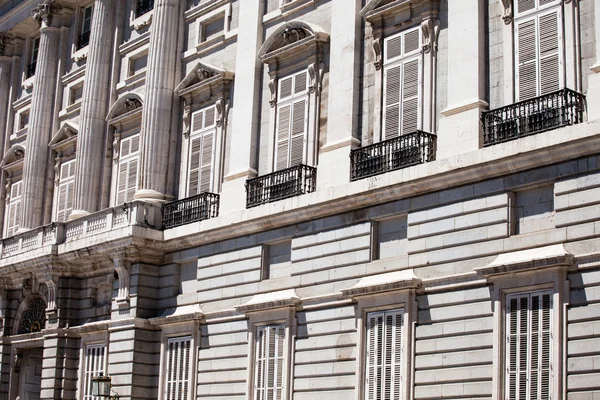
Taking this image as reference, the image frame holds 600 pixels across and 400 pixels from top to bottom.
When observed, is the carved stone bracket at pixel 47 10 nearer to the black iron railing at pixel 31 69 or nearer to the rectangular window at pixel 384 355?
the black iron railing at pixel 31 69

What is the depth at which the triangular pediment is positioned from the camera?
30.9m

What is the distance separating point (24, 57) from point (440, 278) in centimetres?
2438

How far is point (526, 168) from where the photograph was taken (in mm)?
21438

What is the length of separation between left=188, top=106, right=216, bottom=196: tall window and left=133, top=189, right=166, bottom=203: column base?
0.86 meters

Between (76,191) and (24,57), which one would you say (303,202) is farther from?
(24,57)

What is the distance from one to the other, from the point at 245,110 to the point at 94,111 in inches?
303

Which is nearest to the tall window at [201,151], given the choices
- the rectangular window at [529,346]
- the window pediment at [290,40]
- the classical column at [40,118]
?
the window pediment at [290,40]

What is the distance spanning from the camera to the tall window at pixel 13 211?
40031 mm

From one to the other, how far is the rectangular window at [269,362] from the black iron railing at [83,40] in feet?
50.0

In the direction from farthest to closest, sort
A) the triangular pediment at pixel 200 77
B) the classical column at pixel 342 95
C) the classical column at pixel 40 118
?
the classical column at pixel 40 118, the triangular pediment at pixel 200 77, the classical column at pixel 342 95

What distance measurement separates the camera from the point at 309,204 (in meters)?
26.0

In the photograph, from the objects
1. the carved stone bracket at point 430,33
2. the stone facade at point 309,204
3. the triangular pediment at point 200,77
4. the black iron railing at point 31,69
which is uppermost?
the black iron railing at point 31,69

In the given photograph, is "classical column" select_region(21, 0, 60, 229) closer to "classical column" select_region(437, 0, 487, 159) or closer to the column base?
the column base

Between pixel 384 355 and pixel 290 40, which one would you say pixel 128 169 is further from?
pixel 384 355
